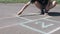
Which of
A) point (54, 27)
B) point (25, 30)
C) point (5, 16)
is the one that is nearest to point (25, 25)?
point (25, 30)

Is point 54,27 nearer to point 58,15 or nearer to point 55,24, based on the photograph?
point 55,24

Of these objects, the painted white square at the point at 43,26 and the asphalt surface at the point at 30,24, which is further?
the painted white square at the point at 43,26

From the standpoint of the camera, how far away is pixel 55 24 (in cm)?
714

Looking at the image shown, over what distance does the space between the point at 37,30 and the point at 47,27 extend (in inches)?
20.7

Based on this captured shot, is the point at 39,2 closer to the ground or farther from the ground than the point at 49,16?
farther from the ground

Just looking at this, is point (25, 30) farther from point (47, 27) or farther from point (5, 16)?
point (5, 16)

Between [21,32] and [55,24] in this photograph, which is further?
[55,24]

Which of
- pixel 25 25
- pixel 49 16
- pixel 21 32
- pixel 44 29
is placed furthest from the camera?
pixel 49 16

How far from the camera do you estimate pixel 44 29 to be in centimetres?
653

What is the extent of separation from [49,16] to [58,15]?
0.51 metres

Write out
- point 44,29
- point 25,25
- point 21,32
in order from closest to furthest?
point 21,32
point 44,29
point 25,25

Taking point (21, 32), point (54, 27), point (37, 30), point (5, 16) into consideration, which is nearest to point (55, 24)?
point (54, 27)

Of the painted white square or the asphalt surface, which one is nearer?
the asphalt surface

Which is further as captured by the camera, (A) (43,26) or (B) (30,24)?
(B) (30,24)
